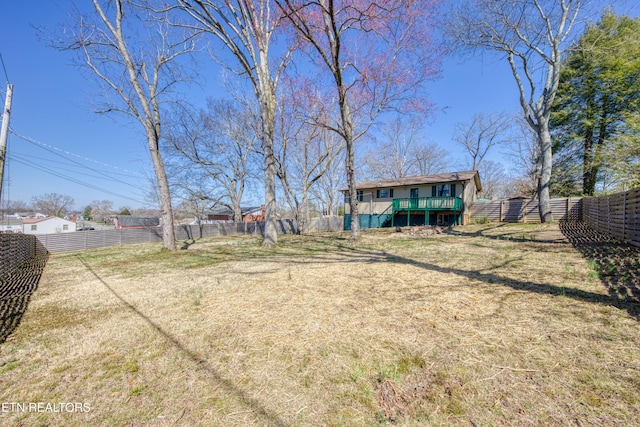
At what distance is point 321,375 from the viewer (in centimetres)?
191

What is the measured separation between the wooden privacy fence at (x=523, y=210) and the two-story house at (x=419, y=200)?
43.3 inches

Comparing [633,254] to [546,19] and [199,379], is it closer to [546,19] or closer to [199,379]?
[199,379]

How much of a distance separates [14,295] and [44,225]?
46188mm

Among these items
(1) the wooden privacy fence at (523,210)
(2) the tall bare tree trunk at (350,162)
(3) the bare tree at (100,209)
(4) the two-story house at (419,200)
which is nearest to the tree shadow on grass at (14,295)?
(2) the tall bare tree trunk at (350,162)

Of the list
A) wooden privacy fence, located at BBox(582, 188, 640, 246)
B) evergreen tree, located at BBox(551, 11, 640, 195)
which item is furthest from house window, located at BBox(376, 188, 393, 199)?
wooden privacy fence, located at BBox(582, 188, 640, 246)

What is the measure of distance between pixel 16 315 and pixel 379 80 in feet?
40.6

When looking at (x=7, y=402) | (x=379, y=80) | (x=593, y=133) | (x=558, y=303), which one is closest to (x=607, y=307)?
(x=558, y=303)

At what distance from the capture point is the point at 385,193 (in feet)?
73.2

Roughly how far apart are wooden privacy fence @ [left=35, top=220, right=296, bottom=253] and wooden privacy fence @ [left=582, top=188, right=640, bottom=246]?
19.6 meters

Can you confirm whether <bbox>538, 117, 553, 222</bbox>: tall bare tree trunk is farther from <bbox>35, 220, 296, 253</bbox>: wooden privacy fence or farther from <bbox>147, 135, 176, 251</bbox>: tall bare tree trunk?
<bbox>147, 135, 176, 251</bbox>: tall bare tree trunk

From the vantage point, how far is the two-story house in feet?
59.8


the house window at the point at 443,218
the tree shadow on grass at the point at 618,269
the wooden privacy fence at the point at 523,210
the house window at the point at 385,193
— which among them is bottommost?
the tree shadow on grass at the point at 618,269

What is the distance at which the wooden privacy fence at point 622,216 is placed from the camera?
18.6 ft

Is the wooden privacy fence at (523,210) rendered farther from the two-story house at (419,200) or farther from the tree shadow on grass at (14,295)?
the tree shadow on grass at (14,295)
